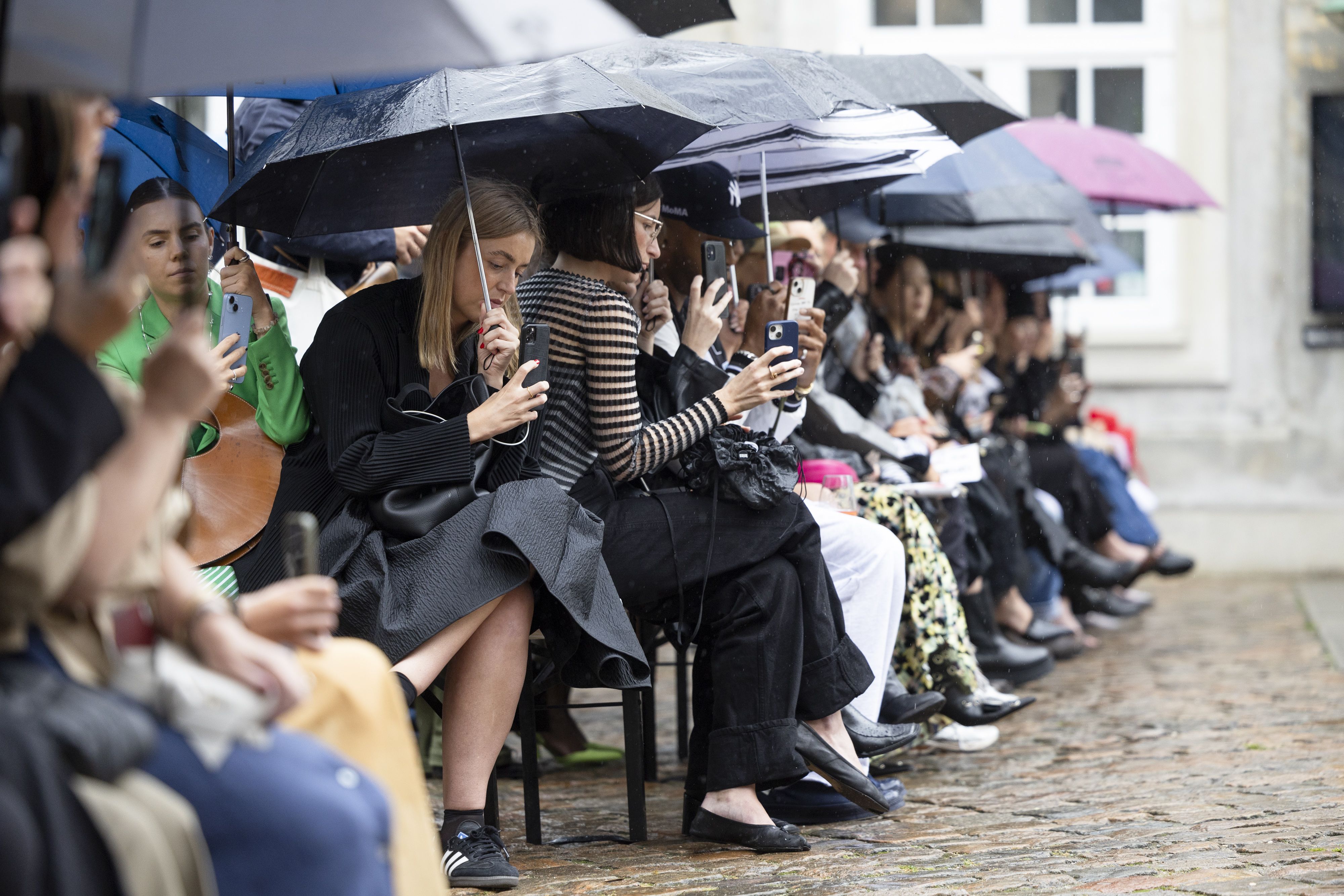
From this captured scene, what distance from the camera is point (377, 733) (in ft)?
7.67

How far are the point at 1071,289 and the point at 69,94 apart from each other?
29.8 ft

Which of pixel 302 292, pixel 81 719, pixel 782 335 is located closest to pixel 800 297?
pixel 782 335

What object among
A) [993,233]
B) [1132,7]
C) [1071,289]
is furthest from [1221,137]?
[993,233]

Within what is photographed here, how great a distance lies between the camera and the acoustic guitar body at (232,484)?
13.1ft

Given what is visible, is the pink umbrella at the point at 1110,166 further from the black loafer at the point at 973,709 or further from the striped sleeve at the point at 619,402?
the striped sleeve at the point at 619,402

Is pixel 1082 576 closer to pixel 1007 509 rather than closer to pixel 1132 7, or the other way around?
pixel 1007 509

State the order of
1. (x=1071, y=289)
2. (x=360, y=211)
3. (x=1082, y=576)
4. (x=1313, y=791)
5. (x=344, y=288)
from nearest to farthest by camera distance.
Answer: (x=360, y=211) < (x=1313, y=791) < (x=344, y=288) < (x=1082, y=576) < (x=1071, y=289)

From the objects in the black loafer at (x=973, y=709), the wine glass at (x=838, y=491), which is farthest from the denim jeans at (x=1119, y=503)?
the wine glass at (x=838, y=491)

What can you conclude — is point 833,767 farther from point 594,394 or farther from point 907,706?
point 594,394

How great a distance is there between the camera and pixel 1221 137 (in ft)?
37.8

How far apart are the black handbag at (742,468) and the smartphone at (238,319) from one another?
1.18m

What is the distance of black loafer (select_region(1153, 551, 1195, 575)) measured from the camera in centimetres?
972

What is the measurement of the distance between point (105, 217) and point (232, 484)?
2.08 meters

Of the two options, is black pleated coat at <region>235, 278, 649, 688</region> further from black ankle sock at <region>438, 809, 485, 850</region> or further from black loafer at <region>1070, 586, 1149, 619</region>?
black loafer at <region>1070, 586, 1149, 619</region>
